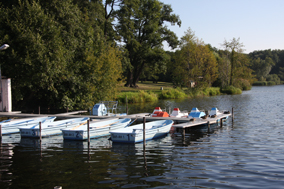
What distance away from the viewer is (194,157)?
1592cm

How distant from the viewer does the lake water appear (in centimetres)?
1191

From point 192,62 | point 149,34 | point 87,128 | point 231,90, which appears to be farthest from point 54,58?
point 231,90

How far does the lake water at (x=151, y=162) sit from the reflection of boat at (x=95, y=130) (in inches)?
24.6

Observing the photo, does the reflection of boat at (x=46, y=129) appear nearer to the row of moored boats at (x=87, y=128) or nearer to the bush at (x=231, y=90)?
the row of moored boats at (x=87, y=128)

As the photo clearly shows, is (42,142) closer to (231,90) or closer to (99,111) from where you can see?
(99,111)

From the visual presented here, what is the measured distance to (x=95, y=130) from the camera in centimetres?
2133

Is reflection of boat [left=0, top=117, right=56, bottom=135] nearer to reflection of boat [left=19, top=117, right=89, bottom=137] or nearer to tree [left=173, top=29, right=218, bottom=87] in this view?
reflection of boat [left=19, top=117, right=89, bottom=137]

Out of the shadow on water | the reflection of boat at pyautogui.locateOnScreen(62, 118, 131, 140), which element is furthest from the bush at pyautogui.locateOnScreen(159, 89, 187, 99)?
the reflection of boat at pyautogui.locateOnScreen(62, 118, 131, 140)

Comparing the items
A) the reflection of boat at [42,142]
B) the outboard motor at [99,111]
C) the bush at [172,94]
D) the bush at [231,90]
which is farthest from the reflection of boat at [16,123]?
the bush at [231,90]

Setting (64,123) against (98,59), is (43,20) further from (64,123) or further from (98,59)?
(64,123)

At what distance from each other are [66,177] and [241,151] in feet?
34.8

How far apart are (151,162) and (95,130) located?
7.61 meters

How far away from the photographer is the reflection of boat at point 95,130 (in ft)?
67.4

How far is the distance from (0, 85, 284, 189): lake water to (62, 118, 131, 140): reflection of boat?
24.6 inches
